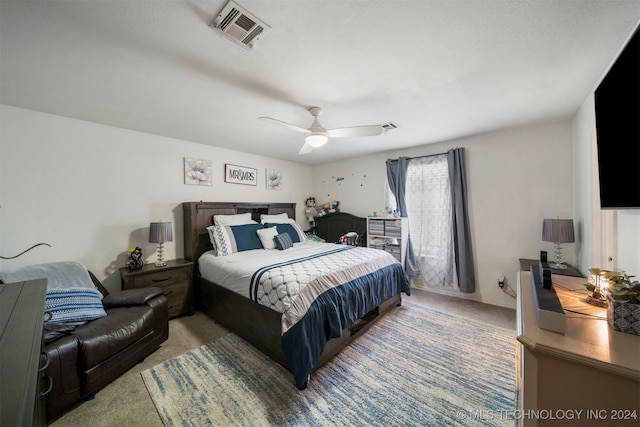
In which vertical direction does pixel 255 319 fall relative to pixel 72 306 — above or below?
below

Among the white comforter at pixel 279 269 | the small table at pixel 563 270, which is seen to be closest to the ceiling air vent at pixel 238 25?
the white comforter at pixel 279 269

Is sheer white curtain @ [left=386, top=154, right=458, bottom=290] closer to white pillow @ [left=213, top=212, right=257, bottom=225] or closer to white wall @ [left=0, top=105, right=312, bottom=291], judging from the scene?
white pillow @ [left=213, top=212, right=257, bottom=225]

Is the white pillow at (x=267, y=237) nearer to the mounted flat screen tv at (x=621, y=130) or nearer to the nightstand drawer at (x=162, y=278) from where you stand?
the nightstand drawer at (x=162, y=278)

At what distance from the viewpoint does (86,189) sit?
8.27ft

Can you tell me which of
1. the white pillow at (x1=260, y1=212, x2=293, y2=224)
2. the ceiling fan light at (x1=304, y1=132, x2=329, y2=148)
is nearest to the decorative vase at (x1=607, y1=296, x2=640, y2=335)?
the ceiling fan light at (x1=304, y1=132, x2=329, y2=148)

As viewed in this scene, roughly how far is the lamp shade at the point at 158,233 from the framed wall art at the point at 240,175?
4.20 ft

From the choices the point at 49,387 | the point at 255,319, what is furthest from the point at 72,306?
the point at 255,319

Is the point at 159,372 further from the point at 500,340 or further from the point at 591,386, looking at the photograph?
the point at 500,340

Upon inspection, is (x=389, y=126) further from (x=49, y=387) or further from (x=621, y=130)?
(x=49, y=387)

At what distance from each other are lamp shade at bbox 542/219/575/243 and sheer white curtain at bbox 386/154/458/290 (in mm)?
1119

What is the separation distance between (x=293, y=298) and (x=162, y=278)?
6.28 ft

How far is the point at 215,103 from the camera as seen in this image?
2150 mm

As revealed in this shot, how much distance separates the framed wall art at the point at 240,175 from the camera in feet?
12.3

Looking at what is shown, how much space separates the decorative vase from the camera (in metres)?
0.89
